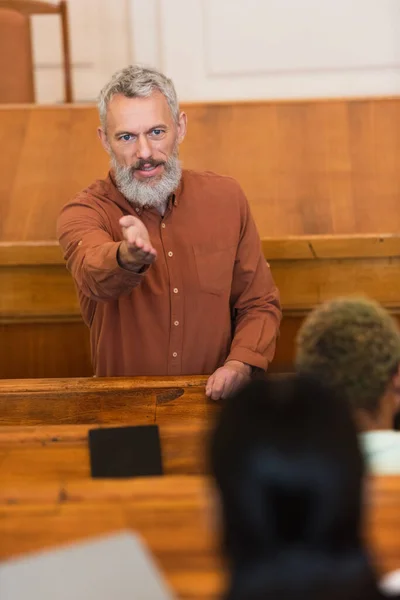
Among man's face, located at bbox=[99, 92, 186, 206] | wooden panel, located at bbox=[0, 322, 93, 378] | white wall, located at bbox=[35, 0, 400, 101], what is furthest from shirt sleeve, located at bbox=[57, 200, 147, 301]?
white wall, located at bbox=[35, 0, 400, 101]

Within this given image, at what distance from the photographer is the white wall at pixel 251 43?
4.13m

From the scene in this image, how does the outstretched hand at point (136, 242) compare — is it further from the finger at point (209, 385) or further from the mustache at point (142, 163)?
the mustache at point (142, 163)

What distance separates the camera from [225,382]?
1892 millimetres

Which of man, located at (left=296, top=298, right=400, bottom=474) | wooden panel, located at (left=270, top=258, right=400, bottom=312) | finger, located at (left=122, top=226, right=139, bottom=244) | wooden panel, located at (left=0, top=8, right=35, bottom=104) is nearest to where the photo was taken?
man, located at (left=296, top=298, right=400, bottom=474)

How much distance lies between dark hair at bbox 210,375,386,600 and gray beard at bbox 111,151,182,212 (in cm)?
173

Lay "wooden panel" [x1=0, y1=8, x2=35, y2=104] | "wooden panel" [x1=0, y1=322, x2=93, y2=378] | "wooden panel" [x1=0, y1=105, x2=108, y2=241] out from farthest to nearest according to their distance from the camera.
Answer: "wooden panel" [x1=0, y1=8, x2=35, y2=104] < "wooden panel" [x1=0, y1=105, x2=108, y2=241] < "wooden panel" [x1=0, y1=322, x2=93, y2=378]

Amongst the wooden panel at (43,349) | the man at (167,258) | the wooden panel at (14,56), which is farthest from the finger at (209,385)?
the wooden panel at (14,56)

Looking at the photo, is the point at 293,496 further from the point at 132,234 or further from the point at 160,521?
the point at 132,234

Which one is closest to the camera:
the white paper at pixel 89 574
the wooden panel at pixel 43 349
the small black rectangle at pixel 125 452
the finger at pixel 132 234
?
the white paper at pixel 89 574

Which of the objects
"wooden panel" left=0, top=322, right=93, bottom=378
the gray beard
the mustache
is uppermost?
the mustache

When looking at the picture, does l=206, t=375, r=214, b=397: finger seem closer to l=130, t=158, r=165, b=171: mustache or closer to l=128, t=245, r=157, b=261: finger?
l=128, t=245, r=157, b=261: finger

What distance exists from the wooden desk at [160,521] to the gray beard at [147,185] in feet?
4.03

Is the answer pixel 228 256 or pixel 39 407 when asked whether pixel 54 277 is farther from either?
pixel 39 407

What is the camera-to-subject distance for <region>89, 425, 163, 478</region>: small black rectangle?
49.0 inches
